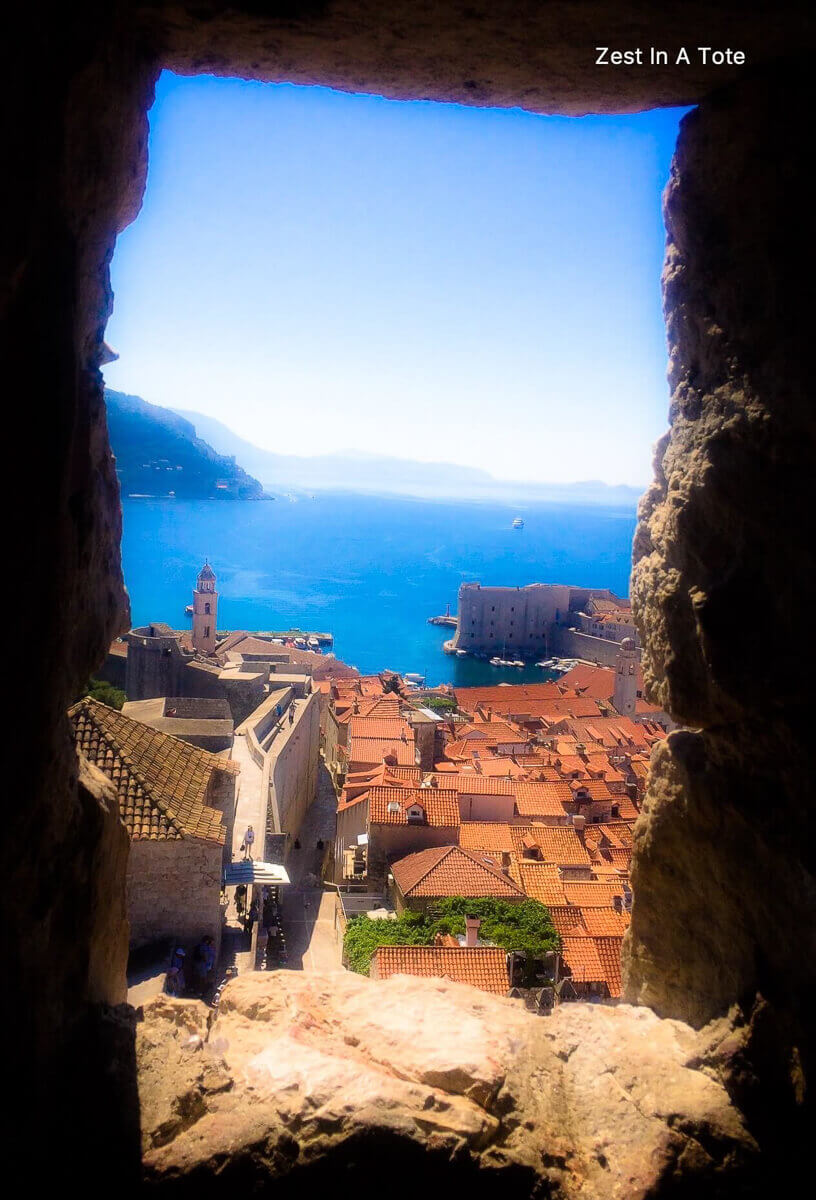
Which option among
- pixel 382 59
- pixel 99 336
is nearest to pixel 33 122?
pixel 99 336

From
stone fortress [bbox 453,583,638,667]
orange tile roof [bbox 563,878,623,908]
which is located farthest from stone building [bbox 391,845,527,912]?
stone fortress [bbox 453,583,638,667]

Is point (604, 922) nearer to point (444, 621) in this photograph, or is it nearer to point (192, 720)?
point (192, 720)

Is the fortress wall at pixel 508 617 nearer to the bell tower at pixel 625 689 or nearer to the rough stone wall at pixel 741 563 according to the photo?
the bell tower at pixel 625 689

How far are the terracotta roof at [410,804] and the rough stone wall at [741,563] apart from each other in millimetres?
14252

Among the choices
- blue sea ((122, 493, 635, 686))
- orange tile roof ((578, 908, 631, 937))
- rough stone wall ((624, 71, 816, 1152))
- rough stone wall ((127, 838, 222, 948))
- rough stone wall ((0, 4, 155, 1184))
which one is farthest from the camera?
blue sea ((122, 493, 635, 686))

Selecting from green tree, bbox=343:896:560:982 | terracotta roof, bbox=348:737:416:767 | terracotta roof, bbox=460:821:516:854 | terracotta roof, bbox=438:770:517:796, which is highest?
terracotta roof, bbox=348:737:416:767

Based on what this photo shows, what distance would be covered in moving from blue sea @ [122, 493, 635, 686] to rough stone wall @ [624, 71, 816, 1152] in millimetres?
37943

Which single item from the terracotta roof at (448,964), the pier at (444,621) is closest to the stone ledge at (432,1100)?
the terracotta roof at (448,964)

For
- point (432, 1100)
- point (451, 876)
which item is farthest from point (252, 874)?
point (432, 1100)

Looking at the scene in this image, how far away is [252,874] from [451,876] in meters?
5.46

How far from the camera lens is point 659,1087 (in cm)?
318

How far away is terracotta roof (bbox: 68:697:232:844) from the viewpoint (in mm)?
8586

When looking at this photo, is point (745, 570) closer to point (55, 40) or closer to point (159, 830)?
point (55, 40)

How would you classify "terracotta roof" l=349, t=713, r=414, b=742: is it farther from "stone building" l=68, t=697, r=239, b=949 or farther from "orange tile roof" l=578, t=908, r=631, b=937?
"stone building" l=68, t=697, r=239, b=949
